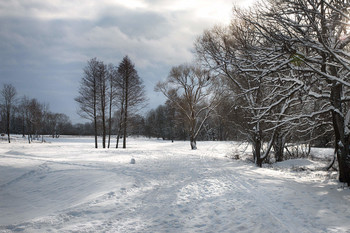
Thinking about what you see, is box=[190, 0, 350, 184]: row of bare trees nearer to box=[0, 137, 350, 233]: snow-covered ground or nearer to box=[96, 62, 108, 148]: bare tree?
box=[0, 137, 350, 233]: snow-covered ground

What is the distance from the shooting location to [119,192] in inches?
235

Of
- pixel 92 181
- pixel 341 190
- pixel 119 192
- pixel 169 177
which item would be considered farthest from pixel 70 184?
pixel 341 190

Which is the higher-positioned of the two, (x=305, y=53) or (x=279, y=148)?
(x=305, y=53)

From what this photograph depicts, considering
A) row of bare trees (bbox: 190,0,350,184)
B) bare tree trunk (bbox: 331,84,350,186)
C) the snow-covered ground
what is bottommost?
the snow-covered ground

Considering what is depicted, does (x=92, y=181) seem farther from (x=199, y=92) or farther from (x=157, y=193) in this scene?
(x=199, y=92)

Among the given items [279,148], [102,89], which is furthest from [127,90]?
[279,148]

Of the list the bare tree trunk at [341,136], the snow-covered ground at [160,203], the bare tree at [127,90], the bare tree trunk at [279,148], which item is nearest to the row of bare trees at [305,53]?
the bare tree trunk at [341,136]

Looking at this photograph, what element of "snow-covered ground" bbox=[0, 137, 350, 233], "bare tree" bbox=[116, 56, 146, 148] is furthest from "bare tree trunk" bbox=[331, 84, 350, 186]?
"bare tree" bbox=[116, 56, 146, 148]

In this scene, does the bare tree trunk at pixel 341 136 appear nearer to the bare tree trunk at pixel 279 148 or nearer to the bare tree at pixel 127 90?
the bare tree trunk at pixel 279 148

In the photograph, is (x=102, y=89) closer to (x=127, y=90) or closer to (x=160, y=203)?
(x=127, y=90)

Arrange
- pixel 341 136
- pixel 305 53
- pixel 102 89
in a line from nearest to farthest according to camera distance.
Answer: pixel 341 136, pixel 305 53, pixel 102 89

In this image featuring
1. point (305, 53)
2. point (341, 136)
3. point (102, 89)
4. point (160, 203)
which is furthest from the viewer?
point (102, 89)

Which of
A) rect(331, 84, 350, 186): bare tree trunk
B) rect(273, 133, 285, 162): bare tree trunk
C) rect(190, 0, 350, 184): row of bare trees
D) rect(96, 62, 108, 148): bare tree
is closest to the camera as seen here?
rect(190, 0, 350, 184): row of bare trees

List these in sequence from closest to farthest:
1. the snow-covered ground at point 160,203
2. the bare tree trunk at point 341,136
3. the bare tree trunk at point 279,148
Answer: the snow-covered ground at point 160,203
the bare tree trunk at point 341,136
the bare tree trunk at point 279,148
